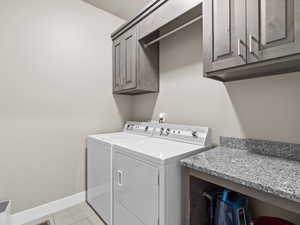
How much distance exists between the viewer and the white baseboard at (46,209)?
5.51 feet

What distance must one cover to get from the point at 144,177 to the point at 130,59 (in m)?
1.44

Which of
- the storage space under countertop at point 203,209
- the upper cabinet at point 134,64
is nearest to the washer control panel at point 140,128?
the upper cabinet at point 134,64

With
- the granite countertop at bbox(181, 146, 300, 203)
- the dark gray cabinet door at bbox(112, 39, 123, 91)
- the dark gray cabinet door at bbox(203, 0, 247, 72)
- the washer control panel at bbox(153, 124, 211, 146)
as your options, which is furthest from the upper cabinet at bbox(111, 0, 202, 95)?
the granite countertop at bbox(181, 146, 300, 203)

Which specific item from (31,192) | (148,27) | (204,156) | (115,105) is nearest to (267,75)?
(204,156)

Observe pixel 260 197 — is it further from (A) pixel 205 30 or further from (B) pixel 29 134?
(B) pixel 29 134

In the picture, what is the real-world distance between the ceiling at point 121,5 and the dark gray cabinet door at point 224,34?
1.19m

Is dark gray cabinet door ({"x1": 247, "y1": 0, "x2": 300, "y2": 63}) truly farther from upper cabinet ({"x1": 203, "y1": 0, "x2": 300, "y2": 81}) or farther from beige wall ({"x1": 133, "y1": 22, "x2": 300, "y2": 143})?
beige wall ({"x1": 133, "y1": 22, "x2": 300, "y2": 143})

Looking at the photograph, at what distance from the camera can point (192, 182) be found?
1.17m

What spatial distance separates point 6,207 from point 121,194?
1131mm

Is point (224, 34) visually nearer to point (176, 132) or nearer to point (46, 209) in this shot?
point (176, 132)

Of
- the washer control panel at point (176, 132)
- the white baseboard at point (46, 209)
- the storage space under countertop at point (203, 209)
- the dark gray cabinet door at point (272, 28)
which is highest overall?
the dark gray cabinet door at point (272, 28)

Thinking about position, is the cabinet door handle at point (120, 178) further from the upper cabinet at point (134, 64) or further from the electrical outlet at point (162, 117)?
the upper cabinet at point (134, 64)

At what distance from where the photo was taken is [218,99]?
151 cm

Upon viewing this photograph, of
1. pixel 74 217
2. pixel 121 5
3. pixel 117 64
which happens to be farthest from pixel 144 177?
pixel 121 5
